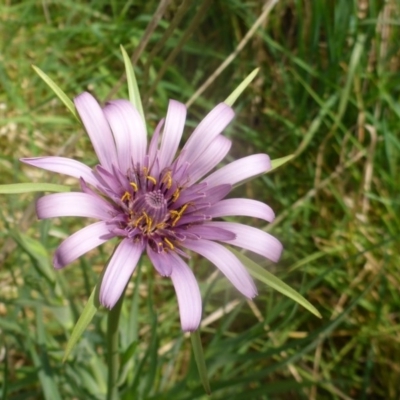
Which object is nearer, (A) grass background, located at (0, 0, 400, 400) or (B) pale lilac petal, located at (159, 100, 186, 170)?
(B) pale lilac petal, located at (159, 100, 186, 170)

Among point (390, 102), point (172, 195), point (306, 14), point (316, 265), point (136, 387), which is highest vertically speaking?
point (306, 14)

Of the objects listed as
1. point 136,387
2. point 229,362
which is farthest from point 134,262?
point 229,362

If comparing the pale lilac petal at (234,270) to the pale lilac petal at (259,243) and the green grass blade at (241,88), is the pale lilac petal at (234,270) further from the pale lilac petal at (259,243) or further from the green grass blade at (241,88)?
the green grass blade at (241,88)

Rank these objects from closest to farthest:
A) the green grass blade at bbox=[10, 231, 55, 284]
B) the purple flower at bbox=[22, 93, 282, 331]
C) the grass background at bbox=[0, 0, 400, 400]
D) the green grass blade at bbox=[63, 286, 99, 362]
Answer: the green grass blade at bbox=[63, 286, 99, 362] → the purple flower at bbox=[22, 93, 282, 331] → the green grass blade at bbox=[10, 231, 55, 284] → the grass background at bbox=[0, 0, 400, 400]

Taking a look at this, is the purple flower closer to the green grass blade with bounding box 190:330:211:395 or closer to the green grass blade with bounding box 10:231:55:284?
the green grass blade with bounding box 190:330:211:395

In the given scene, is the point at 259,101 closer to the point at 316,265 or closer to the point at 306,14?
the point at 306,14

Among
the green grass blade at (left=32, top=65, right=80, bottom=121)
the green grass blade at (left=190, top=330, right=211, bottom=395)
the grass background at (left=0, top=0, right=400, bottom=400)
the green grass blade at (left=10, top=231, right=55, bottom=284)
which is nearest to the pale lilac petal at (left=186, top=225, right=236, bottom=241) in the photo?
the green grass blade at (left=190, top=330, right=211, bottom=395)

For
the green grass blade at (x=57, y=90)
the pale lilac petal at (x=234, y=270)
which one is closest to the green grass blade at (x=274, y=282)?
the pale lilac petal at (x=234, y=270)
